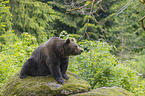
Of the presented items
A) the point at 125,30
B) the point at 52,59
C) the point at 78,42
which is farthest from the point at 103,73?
the point at 125,30

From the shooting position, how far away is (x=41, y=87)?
332cm

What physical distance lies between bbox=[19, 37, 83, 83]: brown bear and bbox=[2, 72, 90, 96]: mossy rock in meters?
0.15

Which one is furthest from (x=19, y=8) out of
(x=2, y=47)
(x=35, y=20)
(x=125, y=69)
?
(x=125, y=69)

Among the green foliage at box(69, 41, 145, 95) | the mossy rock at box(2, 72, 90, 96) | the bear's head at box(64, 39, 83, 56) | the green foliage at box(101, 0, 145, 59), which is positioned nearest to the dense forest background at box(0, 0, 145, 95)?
the green foliage at box(69, 41, 145, 95)

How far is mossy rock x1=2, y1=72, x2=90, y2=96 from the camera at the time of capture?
327 centimetres

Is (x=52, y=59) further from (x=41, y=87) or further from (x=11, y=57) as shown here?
(x=11, y=57)

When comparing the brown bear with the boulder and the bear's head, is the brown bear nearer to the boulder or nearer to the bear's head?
the bear's head

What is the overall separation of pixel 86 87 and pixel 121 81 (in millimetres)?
2451

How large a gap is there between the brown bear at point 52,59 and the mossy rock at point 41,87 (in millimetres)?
148

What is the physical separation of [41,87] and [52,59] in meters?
0.67

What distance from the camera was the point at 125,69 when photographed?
584 cm

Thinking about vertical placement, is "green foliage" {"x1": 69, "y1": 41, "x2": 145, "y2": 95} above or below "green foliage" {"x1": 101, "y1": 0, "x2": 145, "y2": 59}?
below

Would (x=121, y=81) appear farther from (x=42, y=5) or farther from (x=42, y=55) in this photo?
(x=42, y=5)

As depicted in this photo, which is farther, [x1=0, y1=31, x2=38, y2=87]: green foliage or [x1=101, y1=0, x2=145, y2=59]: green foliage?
[x1=101, y1=0, x2=145, y2=59]: green foliage
